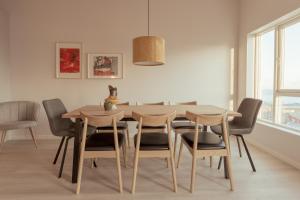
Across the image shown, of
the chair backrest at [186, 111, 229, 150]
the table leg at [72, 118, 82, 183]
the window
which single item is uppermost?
the window

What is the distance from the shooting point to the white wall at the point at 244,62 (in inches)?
128

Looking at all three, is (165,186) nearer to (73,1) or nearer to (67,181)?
(67,181)

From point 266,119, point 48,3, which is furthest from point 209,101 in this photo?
point 48,3

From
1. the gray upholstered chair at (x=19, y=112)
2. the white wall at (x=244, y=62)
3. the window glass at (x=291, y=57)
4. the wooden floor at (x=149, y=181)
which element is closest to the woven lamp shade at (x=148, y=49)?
the wooden floor at (x=149, y=181)

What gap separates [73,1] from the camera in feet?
Answer: 15.2

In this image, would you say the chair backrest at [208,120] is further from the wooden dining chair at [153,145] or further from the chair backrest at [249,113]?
the chair backrest at [249,113]

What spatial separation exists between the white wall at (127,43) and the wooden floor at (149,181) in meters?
1.62

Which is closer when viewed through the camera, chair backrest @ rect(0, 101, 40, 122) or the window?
the window

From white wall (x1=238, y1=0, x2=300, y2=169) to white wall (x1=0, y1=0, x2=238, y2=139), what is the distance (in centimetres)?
25

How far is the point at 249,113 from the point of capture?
10.7 ft

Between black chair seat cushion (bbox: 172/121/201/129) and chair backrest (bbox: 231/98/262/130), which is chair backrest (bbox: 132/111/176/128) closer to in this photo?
black chair seat cushion (bbox: 172/121/201/129)

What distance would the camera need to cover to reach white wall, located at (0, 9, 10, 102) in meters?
4.30

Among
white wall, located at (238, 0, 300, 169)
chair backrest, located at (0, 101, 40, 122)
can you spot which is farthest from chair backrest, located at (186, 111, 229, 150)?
chair backrest, located at (0, 101, 40, 122)

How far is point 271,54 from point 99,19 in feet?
10.2
